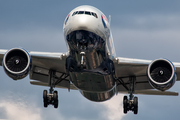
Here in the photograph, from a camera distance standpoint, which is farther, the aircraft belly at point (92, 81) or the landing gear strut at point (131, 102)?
the landing gear strut at point (131, 102)

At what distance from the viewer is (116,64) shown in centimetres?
3036

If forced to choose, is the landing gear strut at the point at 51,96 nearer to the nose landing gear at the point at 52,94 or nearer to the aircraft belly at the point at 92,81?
the nose landing gear at the point at 52,94

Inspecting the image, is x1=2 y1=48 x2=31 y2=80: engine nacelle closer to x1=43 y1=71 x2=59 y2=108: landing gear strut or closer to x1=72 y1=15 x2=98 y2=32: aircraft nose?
x1=43 y1=71 x2=59 y2=108: landing gear strut

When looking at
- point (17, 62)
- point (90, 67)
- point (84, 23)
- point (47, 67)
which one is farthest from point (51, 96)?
point (84, 23)

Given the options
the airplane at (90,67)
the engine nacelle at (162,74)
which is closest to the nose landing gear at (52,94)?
the airplane at (90,67)

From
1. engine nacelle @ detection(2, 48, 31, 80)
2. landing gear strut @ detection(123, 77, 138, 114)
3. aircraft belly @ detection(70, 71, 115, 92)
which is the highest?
engine nacelle @ detection(2, 48, 31, 80)

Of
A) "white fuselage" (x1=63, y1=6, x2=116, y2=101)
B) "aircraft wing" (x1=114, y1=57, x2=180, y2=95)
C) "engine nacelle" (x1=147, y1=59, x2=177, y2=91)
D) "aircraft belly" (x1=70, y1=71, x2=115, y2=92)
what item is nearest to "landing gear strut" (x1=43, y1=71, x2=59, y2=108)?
"aircraft belly" (x1=70, y1=71, x2=115, y2=92)

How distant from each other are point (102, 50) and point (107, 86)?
4.18 m

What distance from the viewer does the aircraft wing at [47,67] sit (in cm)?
3041

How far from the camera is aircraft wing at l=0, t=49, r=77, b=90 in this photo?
30.4 meters

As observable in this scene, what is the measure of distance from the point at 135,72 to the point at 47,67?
673cm

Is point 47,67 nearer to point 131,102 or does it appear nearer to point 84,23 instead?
point 131,102

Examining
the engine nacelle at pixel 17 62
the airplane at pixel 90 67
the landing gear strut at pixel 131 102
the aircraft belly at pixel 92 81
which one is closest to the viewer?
the airplane at pixel 90 67

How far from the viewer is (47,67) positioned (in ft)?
108
